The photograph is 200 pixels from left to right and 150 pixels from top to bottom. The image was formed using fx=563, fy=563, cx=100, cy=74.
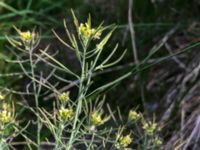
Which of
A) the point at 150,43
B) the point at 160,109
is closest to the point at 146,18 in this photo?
the point at 150,43

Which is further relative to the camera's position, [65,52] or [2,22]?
[2,22]

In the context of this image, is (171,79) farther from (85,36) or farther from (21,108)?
(85,36)

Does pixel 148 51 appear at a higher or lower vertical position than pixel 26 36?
lower

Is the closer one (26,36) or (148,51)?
(26,36)

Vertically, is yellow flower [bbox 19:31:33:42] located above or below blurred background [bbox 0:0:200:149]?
above

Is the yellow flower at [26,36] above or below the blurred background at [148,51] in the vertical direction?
above

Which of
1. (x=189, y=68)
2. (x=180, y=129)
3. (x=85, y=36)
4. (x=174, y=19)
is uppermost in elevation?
(x=85, y=36)

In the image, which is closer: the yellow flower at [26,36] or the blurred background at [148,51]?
the yellow flower at [26,36]

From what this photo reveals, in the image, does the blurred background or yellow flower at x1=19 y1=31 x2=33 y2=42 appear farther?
the blurred background
